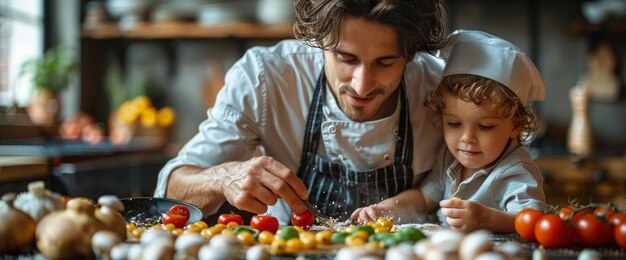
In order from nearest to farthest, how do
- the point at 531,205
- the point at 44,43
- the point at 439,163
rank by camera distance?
the point at 531,205, the point at 439,163, the point at 44,43

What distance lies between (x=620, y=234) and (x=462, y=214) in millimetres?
299

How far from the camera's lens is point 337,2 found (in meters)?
1.67

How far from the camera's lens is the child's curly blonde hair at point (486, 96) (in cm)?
167

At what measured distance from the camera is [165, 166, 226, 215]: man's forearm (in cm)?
177

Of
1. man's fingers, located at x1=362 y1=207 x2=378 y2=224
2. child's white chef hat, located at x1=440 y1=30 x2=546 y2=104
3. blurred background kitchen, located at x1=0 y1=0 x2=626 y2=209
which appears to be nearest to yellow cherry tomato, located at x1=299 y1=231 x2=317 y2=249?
man's fingers, located at x1=362 y1=207 x2=378 y2=224

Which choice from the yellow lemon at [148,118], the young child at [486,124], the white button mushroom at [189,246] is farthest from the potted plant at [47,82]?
the white button mushroom at [189,246]

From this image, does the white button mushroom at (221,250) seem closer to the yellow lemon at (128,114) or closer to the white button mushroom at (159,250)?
the white button mushroom at (159,250)

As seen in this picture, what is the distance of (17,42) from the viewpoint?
4445 millimetres


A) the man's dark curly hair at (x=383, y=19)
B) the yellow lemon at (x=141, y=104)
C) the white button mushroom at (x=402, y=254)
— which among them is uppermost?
the man's dark curly hair at (x=383, y=19)

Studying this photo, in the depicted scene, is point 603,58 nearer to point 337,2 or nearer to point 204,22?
point 204,22

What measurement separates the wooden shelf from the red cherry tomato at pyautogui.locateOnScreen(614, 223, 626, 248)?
3340 millimetres

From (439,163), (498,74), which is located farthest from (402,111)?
(498,74)

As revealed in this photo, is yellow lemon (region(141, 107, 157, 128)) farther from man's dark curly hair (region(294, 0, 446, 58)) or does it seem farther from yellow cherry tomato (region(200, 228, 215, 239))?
yellow cherry tomato (region(200, 228, 215, 239))

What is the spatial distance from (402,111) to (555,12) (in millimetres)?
3131
